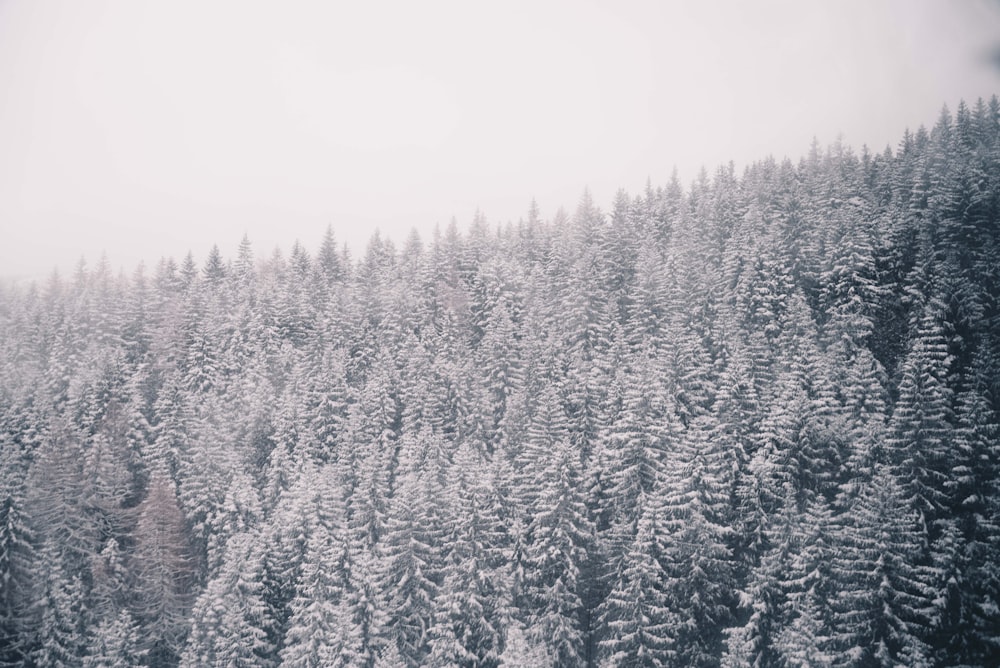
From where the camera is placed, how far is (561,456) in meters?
38.2

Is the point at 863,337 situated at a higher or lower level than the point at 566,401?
higher

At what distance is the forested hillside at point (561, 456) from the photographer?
30688 millimetres

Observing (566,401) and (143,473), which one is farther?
(143,473)

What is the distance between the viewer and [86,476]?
5322cm

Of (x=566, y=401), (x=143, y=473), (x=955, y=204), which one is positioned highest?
(x=955, y=204)

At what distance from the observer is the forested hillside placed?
30.7m

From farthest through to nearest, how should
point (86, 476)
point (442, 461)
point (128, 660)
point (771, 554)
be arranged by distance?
point (86, 476), point (442, 461), point (128, 660), point (771, 554)

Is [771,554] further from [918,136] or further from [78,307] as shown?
[78,307]

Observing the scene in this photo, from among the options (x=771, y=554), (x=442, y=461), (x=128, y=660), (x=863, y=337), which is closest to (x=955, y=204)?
(x=863, y=337)

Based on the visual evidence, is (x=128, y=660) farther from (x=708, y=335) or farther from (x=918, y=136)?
(x=918, y=136)

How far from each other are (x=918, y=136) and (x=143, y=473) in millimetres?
118026

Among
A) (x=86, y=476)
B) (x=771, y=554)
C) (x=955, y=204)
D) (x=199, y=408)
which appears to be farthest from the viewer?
(x=199, y=408)

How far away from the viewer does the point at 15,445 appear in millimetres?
58844

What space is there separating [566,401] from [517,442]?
7.05 m
